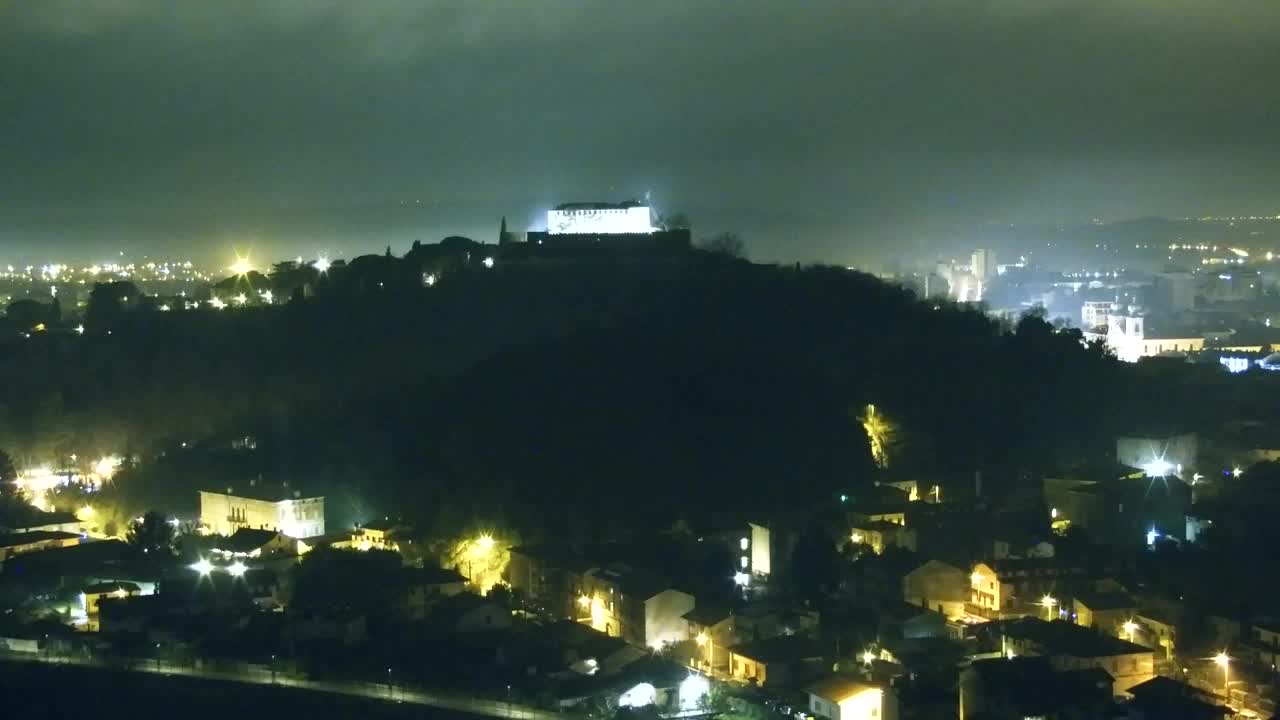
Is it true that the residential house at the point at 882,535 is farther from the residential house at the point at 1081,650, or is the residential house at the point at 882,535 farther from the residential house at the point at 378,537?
the residential house at the point at 378,537

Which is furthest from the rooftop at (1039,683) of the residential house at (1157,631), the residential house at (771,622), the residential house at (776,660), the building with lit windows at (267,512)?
the building with lit windows at (267,512)

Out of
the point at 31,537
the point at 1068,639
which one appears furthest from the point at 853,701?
the point at 31,537

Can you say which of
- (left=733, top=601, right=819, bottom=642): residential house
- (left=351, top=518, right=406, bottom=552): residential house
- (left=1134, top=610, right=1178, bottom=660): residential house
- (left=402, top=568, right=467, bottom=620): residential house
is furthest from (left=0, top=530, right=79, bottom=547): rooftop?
(left=1134, top=610, right=1178, bottom=660): residential house

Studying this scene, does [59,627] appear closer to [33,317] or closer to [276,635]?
[276,635]

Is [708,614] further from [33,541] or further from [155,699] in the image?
[33,541]

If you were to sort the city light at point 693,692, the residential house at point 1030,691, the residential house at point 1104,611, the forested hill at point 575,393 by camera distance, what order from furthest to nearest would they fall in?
the forested hill at point 575,393
the residential house at point 1104,611
the city light at point 693,692
the residential house at point 1030,691
